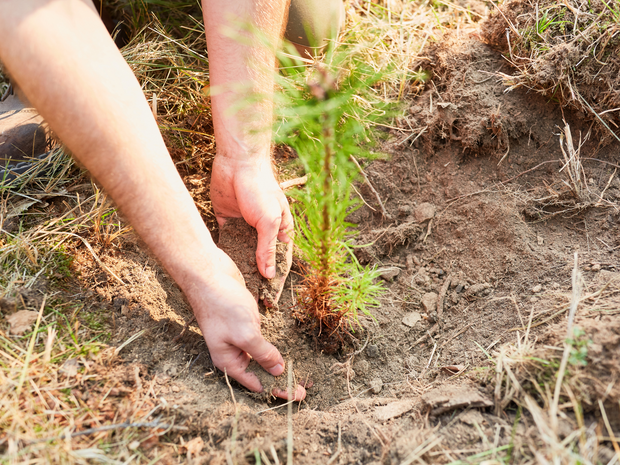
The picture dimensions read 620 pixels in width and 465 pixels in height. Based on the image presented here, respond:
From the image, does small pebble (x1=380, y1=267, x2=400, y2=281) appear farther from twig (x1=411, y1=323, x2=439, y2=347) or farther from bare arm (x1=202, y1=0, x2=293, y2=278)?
bare arm (x1=202, y1=0, x2=293, y2=278)

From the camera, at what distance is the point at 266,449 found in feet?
4.07

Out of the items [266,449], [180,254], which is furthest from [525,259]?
[180,254]

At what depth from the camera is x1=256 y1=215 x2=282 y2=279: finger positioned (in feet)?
5.84

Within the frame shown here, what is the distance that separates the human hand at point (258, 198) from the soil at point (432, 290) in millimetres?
135

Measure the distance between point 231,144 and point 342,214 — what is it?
2.82 ft

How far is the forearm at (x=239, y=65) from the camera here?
5.95 ft

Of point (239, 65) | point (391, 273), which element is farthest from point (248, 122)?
point (391, 273)

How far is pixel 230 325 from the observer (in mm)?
1464

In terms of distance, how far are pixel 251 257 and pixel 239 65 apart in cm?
91

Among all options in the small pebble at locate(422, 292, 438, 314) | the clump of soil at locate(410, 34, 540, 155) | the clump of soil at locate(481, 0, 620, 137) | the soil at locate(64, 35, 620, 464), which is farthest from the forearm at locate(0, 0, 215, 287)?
the clump of soil at locate(481, 0, 620, 137)

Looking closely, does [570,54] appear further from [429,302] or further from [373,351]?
[373,351]

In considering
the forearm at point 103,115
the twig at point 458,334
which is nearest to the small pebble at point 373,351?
the twig at point 458,334

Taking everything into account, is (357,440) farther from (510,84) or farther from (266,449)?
(510,84)

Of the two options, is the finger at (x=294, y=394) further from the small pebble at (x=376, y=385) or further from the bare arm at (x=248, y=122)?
the bare arm at (x=248, y=122)
